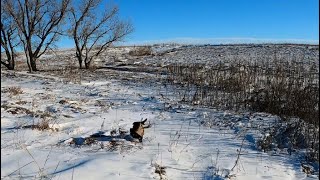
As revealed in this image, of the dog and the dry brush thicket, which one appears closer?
the dog

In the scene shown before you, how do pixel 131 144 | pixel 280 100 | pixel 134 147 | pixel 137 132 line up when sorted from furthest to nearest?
1. pixel 280 100
2. pixel 137 132
3. pixel 131 144
4. pixel 134 147

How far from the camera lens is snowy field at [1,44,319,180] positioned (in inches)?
184

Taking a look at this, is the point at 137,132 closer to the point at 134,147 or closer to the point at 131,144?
the point at 131,144

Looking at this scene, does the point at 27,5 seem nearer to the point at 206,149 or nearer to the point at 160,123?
the point at 160,123

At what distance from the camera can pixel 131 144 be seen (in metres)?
5.70

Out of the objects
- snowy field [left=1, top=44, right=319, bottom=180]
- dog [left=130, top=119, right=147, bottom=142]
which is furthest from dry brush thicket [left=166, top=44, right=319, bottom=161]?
dog [left=130, top=119, right=147, bottom=142]

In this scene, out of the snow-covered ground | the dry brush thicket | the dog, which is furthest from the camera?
the dry brush thicket

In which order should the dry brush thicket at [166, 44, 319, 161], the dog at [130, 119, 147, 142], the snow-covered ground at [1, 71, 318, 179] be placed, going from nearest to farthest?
the snow-covered ground at [1, 71, 318, 179] → the dog at [130, 119, 147, 142] → the dry brush thicket at [166, 44, 319, 161]

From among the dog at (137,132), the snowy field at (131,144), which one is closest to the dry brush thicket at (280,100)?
the snowy field at (131,144)

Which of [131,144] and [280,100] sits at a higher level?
[280,100]

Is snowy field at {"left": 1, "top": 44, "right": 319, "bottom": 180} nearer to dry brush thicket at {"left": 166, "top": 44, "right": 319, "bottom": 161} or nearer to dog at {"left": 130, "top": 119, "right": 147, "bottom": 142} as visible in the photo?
dog at {"left": 130, "top": 119, "right": 147, "bottom": 142}

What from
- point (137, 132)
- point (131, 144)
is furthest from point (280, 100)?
point (131, 144)

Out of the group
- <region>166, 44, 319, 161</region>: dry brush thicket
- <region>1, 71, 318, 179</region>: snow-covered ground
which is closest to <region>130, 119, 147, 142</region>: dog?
<region>1, 71, 318, 179</region>: snow-covered ground

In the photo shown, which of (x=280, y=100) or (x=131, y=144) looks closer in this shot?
(x=131, y=144)
